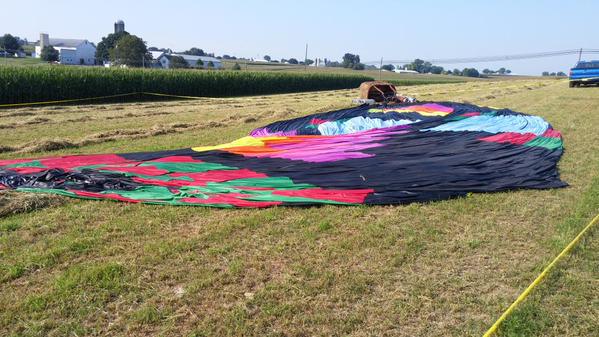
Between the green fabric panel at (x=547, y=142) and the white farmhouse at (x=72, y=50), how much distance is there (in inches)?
2463

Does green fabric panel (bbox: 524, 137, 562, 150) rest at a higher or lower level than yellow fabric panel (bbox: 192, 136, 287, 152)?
higher

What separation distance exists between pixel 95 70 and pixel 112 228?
23.7 m

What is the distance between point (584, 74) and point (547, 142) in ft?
71.4

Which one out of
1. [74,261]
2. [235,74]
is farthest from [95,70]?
[74,261]

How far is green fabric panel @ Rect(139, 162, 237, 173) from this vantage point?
269 inches

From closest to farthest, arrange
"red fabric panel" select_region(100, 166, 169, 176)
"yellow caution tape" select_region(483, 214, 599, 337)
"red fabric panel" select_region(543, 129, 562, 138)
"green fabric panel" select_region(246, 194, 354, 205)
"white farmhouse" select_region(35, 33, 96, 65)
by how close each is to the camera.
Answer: "yellow caution tape" select_region(483, 214, 599, 337) → "green fabric panel" select_region(246, 194, 354, 205) → "red fabric panel" select_region(100, 166, 169, 176) → "red fabric panel" select_region(543, 129, 562, 138) → "white farmhouse" select_region(35, 33, 96, 65)

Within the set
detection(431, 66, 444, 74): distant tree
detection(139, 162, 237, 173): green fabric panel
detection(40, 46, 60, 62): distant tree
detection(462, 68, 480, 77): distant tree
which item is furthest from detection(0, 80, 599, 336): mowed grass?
detection(431, 66, 444, 74): distant tree

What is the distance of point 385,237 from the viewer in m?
4.56

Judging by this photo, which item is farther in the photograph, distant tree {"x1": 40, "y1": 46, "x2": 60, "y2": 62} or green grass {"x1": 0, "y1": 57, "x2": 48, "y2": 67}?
distant tree {"x1": 40, "y1": 46, "x2": 60, "y2": 62}

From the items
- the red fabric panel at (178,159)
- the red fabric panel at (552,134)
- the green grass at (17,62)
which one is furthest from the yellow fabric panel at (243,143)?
the green grass at (17,62)

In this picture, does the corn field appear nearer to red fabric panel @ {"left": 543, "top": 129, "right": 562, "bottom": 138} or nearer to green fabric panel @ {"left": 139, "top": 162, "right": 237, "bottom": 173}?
green fabric panel @ {"left": 139, "top": 162, "right": 237, "bottom": 173}

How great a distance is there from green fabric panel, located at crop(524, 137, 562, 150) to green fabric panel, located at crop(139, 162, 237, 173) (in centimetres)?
583

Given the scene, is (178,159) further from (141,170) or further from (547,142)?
(547,142)

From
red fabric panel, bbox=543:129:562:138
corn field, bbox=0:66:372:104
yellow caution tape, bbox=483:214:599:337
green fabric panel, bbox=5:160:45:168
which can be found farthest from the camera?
corn field, bbox=0:66:372:104
